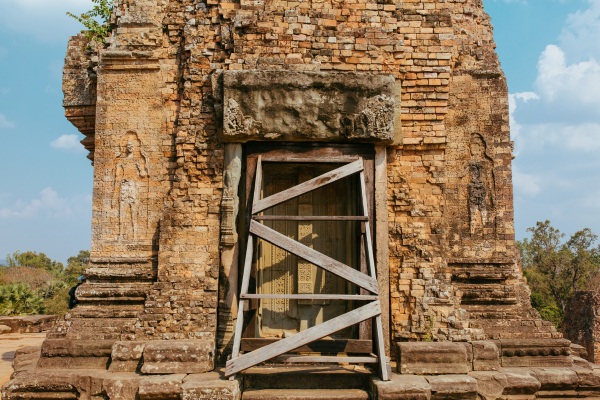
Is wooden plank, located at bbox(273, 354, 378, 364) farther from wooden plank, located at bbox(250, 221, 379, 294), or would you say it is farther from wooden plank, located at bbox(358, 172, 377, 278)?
wooden plank, located at bbox(358, 172, 377, 278)

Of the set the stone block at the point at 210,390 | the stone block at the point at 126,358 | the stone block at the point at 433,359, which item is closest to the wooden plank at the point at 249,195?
the stone block at the point at 210,390

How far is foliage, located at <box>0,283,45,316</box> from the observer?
13180mm

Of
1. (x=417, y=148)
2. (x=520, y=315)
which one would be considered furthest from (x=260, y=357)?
(x=520, y=315)

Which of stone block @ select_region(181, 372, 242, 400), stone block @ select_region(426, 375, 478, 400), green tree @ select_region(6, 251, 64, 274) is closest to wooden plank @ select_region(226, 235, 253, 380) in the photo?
stone block @ select_region(181, 372, 242, 400)

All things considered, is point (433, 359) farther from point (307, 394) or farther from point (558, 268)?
point (558, 268)

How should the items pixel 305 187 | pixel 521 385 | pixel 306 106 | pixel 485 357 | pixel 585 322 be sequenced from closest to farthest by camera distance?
pixel 521 385, pixel 485 357, pixel 305 187, pixel 306 106, pixel 585 322

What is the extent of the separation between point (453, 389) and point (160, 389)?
2.96 metres

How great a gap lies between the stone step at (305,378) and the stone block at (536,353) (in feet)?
6.61

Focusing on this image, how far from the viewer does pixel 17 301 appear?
44.1 ft

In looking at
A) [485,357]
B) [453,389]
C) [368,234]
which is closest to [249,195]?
[368,234]

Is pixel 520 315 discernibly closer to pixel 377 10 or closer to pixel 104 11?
pixel 377 10

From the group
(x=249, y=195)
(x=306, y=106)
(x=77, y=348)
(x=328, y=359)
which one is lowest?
(x=77, y=348)

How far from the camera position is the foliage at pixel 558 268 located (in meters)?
24.8

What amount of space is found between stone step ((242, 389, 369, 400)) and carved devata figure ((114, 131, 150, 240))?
2.82 meters
